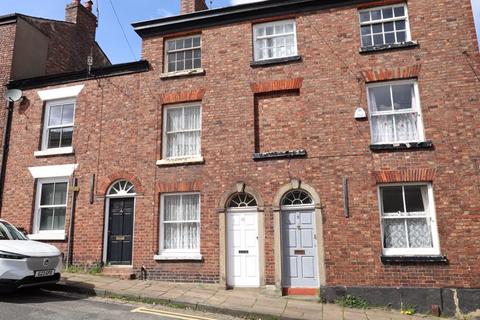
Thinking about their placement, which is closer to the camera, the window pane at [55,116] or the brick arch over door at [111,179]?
the brick arch over door at [111,179]

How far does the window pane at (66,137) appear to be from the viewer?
1284 centimetres

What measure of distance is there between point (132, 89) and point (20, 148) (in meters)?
4.48

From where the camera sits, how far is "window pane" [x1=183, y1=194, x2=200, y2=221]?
11234 mm

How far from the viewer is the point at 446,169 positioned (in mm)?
9562

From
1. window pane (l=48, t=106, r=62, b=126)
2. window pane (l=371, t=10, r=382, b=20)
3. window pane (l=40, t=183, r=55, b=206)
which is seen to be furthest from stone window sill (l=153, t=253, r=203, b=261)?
Answer: window pane (l=371, t=10, r=382, b=20)

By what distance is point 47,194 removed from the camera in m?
12.7

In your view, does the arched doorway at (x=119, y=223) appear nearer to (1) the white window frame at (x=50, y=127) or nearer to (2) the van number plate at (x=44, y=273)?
(1) the white window frame at (x=50, y=127)

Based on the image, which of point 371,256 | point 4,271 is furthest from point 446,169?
point 4,271

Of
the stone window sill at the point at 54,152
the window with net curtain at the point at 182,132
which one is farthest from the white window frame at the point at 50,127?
the window with net curtain at the point at 182,132

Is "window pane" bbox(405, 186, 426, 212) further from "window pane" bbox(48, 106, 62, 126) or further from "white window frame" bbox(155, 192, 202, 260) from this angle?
"window pane" bbox(48, 106, 62, 126)

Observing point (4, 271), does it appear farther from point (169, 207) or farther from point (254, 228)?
point (254, 228)

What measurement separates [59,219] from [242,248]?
6.10 metres

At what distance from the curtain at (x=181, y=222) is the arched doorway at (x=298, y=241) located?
Result: 2537 mm

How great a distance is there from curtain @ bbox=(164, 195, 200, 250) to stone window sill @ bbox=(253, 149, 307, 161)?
2189 millimetres
